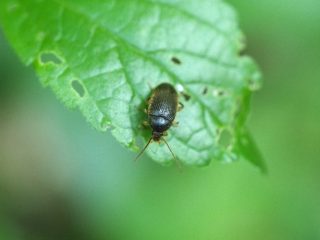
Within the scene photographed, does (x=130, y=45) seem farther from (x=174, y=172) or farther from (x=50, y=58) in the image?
(x=174, y=172)

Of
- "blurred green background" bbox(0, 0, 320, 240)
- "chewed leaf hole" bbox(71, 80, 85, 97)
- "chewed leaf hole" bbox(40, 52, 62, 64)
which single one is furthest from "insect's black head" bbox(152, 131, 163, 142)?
"blurred green background" bbox(0, 0, 320, 240)

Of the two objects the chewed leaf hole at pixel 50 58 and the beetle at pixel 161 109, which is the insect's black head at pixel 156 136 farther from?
the chewed leaf hole at pixel 50 58

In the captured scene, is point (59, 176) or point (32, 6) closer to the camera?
point (32, 6)

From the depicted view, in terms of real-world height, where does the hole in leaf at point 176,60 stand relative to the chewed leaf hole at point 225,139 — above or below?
above

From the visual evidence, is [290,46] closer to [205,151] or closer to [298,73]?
[298,73]

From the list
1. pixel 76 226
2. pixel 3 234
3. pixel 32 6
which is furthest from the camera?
pixel 76 226

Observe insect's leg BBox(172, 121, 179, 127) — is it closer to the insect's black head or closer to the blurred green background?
the insect's black head

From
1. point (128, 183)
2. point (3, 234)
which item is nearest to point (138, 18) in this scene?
point (128, 183)

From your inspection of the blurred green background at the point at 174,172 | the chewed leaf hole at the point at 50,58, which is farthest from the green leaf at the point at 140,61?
the blurred green background at the point at 174,172
